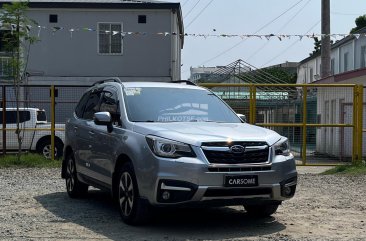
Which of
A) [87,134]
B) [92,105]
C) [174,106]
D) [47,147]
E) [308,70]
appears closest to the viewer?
[174,106]

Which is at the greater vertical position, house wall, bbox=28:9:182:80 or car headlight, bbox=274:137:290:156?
house wall, bbox=28:9:182:80

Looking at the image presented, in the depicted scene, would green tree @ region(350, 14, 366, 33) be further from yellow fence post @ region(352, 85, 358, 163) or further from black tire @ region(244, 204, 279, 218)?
black tire @ region(244, 204, 279, 218)

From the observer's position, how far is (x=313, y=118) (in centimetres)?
1575

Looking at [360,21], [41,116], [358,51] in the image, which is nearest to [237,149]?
[41,116]

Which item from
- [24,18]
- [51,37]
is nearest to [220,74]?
[51,37]

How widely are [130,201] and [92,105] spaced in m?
2.50

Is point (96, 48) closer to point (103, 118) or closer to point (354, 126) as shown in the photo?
point (354, 126)

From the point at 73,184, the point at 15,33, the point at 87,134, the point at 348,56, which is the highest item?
the point at 348,56

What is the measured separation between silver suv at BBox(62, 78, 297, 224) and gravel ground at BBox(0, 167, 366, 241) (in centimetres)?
35

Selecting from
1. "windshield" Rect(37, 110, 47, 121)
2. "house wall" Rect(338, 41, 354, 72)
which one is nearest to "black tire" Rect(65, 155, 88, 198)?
"windshield" Rect(37, 110, 47, 121)

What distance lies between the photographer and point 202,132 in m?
7.19

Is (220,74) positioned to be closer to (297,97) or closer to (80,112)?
(297,97)

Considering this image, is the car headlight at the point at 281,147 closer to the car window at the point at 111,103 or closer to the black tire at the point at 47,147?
the car window at the point at 111,103

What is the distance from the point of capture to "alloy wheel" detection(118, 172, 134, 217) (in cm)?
738
